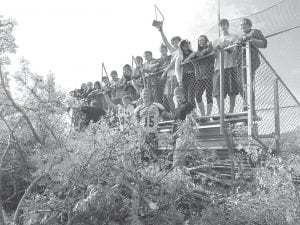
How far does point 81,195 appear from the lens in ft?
11.7

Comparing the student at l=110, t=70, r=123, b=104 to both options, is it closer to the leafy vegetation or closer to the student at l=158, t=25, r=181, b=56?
the student at l=158, t=25, r=181, b=56

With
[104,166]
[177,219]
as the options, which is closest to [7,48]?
[104,166]

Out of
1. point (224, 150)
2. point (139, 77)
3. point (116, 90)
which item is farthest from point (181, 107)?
point (116, 90)

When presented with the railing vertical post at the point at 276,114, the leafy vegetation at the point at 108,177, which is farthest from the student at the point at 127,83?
the leafy vegetation at the point at 108,177

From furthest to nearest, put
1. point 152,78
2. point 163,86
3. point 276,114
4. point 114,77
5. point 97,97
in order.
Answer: point 97,97 → point 114,77 → point 152,78 → point 163,86 → point 276,114

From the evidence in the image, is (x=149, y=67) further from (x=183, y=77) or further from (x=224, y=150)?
(x=224, y=150)

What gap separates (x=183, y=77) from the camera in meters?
6.50

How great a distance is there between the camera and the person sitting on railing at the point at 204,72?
235 inches

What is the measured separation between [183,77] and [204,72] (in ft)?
1.79

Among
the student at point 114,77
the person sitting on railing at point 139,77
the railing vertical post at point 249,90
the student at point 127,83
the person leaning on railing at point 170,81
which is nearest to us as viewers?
the railing vertical post at point 249,90

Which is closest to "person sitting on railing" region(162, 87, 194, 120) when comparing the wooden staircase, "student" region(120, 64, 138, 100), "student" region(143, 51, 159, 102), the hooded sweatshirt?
the wooden staircase

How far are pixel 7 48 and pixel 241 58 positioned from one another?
3.23 m

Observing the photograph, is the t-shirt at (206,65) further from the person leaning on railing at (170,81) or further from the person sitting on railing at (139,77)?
the person sitting on railing at (139,77)

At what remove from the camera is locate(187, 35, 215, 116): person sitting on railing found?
19.6ft
